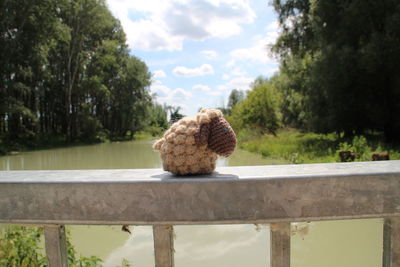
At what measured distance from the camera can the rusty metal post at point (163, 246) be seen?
937 mm

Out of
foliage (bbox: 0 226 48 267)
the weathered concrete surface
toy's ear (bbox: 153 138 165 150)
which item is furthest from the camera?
foliage (bbox: 0 226 48 267)

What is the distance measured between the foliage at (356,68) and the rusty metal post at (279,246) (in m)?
12.5

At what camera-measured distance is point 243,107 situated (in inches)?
1139

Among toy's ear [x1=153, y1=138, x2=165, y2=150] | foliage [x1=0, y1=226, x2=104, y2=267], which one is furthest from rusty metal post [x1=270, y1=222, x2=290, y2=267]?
foliage [x1=0, y1=226, x2=104, y2=267]

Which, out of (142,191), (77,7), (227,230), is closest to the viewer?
(142,191)

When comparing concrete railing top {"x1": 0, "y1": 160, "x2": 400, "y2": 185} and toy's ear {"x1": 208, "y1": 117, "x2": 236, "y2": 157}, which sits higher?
toy's ear {"x1": 208, "y1": 117, "x2": 236, "y2": 157}

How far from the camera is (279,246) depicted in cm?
95

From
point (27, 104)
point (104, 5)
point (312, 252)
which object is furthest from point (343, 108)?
point (27, 104)

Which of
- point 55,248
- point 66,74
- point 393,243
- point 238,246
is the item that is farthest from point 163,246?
point 66,74

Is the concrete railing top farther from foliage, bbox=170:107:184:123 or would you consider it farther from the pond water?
A: the pond water

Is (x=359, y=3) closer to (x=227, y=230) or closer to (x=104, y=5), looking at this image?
(x=227, y=230)

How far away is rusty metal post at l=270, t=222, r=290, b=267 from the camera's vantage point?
3.07ft

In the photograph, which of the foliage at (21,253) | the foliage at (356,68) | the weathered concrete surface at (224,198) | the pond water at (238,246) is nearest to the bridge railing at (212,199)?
the weathered concrete surface at (224,198)

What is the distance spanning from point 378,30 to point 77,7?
69.1 ft
